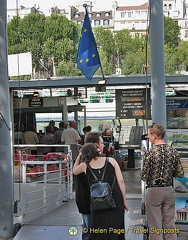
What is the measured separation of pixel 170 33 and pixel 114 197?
13003 centimetres

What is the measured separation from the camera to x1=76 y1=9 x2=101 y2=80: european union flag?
1427cm

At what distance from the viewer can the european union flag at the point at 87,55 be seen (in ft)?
46.8

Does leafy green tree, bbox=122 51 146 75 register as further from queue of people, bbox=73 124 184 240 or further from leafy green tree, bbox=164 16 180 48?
queue of people, bbox=73 124 184 240

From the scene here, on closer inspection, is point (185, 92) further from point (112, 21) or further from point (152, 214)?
point (112, 21)

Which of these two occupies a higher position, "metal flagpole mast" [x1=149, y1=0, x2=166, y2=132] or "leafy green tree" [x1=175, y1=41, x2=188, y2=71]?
"leafy green tree" [x1=175, y1=41, x2=188, y2=71]

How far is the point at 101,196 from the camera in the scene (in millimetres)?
5086

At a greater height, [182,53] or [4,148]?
[182,53]

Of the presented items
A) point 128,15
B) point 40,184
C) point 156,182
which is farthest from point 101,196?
point 128,15

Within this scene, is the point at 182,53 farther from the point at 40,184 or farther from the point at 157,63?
the point at 157,63

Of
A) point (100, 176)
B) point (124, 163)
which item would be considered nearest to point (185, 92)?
point (124, 163)

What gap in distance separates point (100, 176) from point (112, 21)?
562 feet

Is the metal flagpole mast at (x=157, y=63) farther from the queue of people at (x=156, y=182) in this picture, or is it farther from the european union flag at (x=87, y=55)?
the european union flag at (x=87, y=55)

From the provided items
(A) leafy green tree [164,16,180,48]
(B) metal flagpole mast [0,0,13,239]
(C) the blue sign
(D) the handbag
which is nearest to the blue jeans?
(D) the handbag

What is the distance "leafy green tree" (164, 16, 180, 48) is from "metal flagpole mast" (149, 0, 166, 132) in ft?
396
